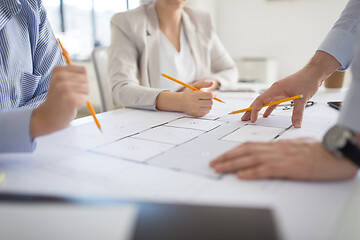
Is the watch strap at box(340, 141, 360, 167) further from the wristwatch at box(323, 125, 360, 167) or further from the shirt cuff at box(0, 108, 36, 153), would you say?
the shirt cuff at box(0, 108, 36, 153)

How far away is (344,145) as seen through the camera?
446 mm

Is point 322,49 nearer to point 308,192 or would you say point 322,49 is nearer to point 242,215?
point 308,192

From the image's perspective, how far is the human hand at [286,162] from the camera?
0.44 metres

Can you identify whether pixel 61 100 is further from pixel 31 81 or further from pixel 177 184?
pixel 31 81

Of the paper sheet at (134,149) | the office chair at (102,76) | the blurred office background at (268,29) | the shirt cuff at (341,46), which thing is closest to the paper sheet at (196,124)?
the paper sheet at (134,149)

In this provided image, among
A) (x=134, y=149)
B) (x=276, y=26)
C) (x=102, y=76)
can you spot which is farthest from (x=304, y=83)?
(x=276, y=26)

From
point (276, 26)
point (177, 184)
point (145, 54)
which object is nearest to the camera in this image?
point (177, 184)

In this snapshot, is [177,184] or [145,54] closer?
[177,184]

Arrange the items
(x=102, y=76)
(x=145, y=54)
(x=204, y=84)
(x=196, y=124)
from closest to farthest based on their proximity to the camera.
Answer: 1. (x=196, y=124)
2. (x=204, y=84)
3. (x=145, y=54)
4. (x=102, y=76)

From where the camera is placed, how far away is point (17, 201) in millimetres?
360

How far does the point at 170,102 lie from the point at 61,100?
19.7 inches

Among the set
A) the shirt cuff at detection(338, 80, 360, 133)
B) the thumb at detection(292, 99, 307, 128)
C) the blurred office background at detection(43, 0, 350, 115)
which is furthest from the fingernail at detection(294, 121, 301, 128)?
the blurred office background at detection(43, 0, 350, 115)

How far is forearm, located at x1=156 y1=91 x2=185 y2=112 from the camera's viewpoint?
97 cm

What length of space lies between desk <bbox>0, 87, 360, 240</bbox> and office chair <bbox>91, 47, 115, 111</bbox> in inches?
41.5
